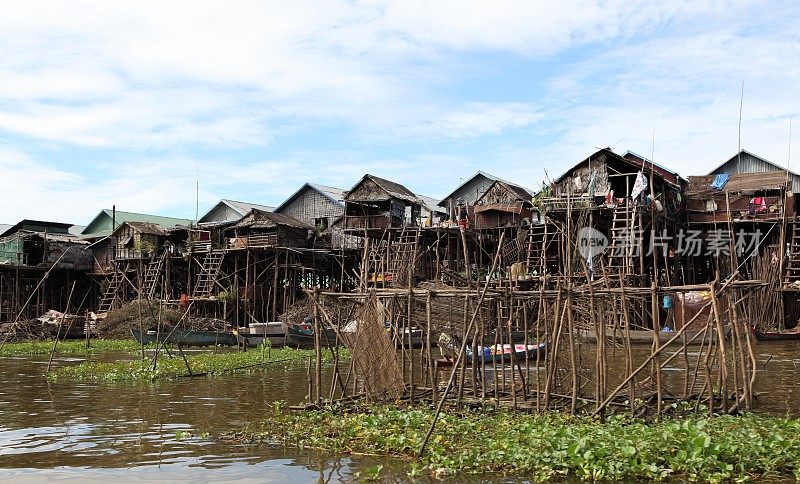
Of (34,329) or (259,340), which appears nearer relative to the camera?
(259,340)

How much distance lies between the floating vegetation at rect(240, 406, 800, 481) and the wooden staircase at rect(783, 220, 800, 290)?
2190 centimetres

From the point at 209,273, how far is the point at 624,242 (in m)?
19.4

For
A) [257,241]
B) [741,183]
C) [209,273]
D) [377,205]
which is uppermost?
[741,183]

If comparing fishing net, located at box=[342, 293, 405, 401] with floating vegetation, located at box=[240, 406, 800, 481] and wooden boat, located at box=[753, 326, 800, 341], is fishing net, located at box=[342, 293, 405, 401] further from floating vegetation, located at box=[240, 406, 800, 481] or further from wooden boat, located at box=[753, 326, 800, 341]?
wooden boat, located at box=[753, 326, 800, 341]

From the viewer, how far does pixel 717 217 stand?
31.7 m

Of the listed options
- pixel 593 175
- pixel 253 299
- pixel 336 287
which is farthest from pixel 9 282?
pixel 593 175

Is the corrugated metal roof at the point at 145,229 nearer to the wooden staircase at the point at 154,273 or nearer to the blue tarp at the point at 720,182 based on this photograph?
the wooden staircase at the point at 154,273

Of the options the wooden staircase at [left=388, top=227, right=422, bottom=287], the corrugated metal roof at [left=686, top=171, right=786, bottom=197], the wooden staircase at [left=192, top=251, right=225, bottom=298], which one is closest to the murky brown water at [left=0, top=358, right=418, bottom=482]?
the wooden staircase at [left=388, top=227, right=422, bottom=287]

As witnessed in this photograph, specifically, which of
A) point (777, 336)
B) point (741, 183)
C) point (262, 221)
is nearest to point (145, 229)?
point (262, 221)

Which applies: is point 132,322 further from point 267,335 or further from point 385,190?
point 385,190

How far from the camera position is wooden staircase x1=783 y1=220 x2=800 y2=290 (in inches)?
1136

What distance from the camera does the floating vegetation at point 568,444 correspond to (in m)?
7.14

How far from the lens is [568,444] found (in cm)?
761

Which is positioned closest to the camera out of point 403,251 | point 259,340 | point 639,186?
point 259,340
